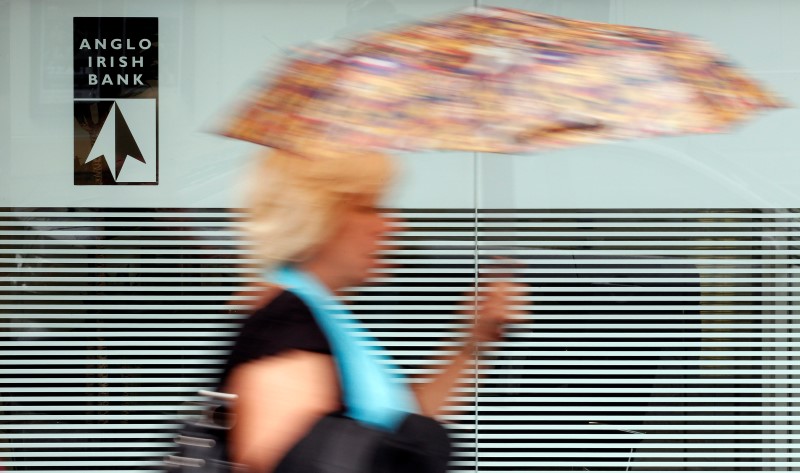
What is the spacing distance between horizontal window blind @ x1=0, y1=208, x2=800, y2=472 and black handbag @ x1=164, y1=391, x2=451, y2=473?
325 cm

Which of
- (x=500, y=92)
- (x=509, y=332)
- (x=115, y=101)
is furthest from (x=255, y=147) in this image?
(x=500, y=92)

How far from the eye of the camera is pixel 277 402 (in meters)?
1.69

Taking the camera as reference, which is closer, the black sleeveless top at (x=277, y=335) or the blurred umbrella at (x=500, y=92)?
the black sleeveless top at (x=277, y=335)

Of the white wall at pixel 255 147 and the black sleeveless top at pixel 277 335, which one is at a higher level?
the white wall at pixel 255 147

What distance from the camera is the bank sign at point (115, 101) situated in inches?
199

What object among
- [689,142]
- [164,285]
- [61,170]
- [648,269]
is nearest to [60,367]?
[164,285]

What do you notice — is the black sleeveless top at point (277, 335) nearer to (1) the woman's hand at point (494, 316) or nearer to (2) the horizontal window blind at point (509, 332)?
(1) the woman's hand at point (494, 316)

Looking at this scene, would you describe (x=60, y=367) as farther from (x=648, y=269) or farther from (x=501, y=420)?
(x=648, y=269)

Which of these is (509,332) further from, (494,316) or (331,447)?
(331,447)

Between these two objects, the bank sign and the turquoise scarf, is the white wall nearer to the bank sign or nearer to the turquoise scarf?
the bank sign

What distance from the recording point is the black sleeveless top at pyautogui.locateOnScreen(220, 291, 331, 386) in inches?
69.0

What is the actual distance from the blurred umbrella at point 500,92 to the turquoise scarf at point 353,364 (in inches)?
12.7

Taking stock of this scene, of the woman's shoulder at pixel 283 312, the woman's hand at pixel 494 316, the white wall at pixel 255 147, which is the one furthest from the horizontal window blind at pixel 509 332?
the woman's shoulder at pixel 283 312

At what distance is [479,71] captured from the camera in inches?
88.3
